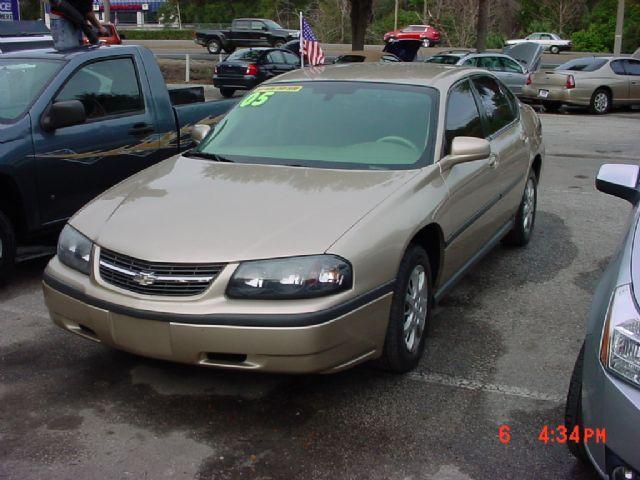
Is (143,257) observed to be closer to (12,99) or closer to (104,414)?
(104,414)

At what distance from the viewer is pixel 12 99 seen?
5.97m

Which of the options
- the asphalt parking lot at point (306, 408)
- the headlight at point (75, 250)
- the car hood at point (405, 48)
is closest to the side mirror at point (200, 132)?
the headlight at point (75, 250)

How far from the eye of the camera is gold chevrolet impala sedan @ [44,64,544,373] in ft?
11.2

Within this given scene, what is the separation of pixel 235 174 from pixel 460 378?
66.8 inches

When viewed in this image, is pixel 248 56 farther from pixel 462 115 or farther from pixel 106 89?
pixel 462 115

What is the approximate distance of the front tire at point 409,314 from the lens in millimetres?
3844

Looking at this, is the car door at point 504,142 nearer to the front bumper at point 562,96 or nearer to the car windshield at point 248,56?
the front bumper at point 562,96

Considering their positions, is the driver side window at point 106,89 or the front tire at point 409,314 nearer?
the front tire at point 409,314

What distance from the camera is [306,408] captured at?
3.81 meters

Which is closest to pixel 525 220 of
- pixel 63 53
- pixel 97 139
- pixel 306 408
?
pixel 306 408

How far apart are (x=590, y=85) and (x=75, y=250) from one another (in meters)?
17.1

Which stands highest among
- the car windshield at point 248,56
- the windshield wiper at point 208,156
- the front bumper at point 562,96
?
the windshield wiper at point 208,156

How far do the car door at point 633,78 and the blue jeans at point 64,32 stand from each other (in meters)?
14.9

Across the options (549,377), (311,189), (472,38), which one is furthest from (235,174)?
(472,38)
